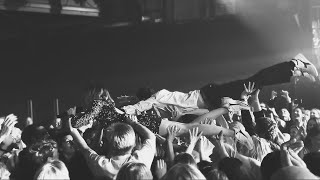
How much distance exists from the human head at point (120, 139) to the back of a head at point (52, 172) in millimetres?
364

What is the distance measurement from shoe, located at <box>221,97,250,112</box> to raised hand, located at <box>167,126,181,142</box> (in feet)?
2.20

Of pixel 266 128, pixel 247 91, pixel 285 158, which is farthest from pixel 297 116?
pixel 285 158

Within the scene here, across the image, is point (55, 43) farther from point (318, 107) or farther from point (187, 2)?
point (318, 107)

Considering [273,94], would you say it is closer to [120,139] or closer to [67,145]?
[67,145]

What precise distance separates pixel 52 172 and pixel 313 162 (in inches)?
55.1


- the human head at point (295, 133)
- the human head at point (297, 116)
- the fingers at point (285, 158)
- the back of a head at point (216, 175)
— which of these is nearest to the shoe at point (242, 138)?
the human head at point (295, 133)

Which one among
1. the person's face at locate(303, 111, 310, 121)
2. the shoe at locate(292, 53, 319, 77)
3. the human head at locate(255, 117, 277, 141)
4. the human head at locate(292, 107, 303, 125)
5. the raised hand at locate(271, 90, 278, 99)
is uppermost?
the shoe at locate(292, 53, 319, 77)

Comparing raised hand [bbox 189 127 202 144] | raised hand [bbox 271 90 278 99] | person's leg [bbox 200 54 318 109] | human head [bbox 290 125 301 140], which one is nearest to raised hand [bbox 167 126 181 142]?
raised hand [bbox 189 127 202 144]

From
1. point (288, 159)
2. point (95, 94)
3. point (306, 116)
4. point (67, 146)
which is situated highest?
point (95, 94)

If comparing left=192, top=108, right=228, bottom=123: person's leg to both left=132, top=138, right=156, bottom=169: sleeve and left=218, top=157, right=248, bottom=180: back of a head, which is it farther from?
left=218, top=157, right=248, bottom=180: back of a head

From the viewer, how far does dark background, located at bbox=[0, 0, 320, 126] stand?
7617mm

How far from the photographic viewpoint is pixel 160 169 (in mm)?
3004

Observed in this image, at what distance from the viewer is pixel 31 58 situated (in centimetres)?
801

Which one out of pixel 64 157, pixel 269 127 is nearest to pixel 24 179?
pixel 64 157
